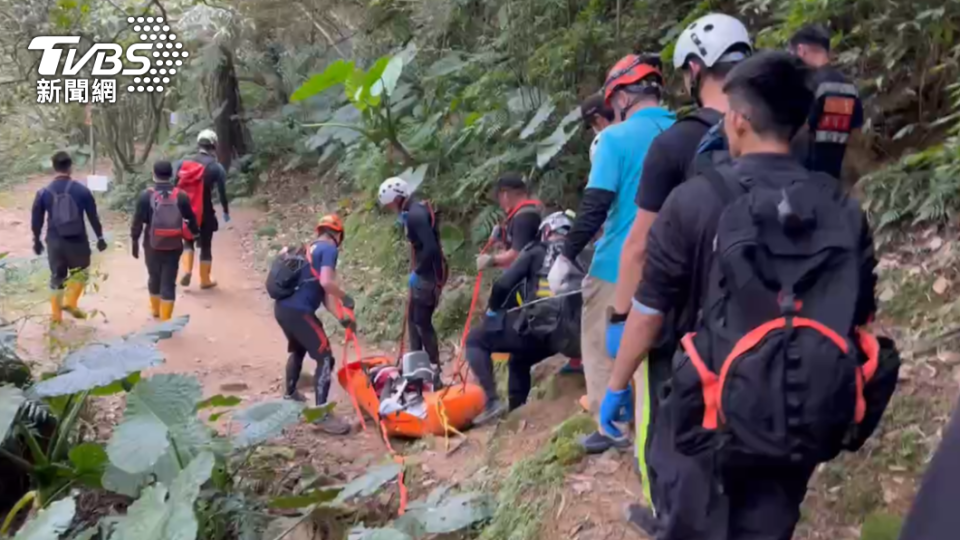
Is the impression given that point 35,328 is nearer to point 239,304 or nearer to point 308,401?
point 239,304

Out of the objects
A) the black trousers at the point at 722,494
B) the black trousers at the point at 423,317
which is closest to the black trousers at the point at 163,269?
the black trousers at the point at 423,317

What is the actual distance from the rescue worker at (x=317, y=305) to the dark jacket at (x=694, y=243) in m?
4.74

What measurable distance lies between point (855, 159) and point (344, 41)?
38.9ft

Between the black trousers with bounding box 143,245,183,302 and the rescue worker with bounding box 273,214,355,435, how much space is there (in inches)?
113

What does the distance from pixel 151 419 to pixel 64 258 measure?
5181mm

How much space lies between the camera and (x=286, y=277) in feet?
23.1

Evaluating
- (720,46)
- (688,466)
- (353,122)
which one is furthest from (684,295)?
(353,122)

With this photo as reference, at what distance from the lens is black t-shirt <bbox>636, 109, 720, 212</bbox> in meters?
3.17

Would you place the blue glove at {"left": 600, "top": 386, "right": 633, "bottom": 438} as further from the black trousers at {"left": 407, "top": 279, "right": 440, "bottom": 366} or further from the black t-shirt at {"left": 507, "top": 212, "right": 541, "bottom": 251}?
the black trousers at {"left": 407, "top": 279, "right": 440, "bottom": 366}

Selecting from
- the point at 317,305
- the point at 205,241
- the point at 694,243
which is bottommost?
the point at 205,241

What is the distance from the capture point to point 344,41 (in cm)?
1616

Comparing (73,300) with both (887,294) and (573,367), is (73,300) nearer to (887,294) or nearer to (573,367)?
(573,367)

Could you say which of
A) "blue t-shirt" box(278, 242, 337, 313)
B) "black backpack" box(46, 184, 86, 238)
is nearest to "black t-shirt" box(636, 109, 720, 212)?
"blue t-shirt" box(278, 242, 337, 313)

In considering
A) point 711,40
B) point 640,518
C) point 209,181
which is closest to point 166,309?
point 209,181
